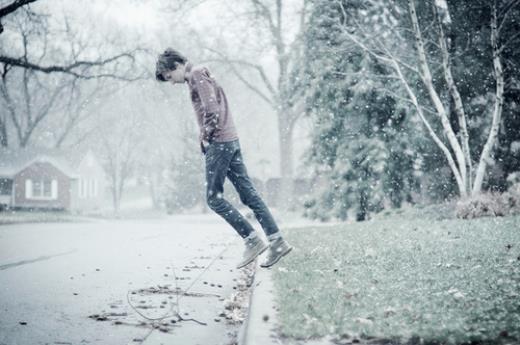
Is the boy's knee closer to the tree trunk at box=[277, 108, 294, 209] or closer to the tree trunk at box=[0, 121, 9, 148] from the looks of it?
the tree trunk at box=[277, 108, 294, 209]

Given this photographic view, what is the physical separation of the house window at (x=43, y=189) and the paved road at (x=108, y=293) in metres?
40.3

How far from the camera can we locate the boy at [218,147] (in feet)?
14.7

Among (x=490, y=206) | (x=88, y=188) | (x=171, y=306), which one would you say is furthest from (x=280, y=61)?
(x=88, y=188)

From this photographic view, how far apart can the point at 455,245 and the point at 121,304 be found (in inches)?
Answer: 160

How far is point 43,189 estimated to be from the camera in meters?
44.8

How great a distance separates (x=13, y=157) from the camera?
144 feet

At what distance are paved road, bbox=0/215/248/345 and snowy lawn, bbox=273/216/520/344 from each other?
70 cm

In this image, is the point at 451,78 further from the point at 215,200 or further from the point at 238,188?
the point at 215,200

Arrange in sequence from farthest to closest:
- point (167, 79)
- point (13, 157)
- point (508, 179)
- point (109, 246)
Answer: point (13, 157) → point (508, 179) → point (109, 246) → point (167, 79)

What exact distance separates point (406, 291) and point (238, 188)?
80.0 inches

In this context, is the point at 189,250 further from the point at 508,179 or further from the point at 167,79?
the point at 508,179

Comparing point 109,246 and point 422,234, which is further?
point 109,246

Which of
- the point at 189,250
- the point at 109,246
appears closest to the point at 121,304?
the point at 189,250

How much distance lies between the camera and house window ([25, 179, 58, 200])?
44.2m
